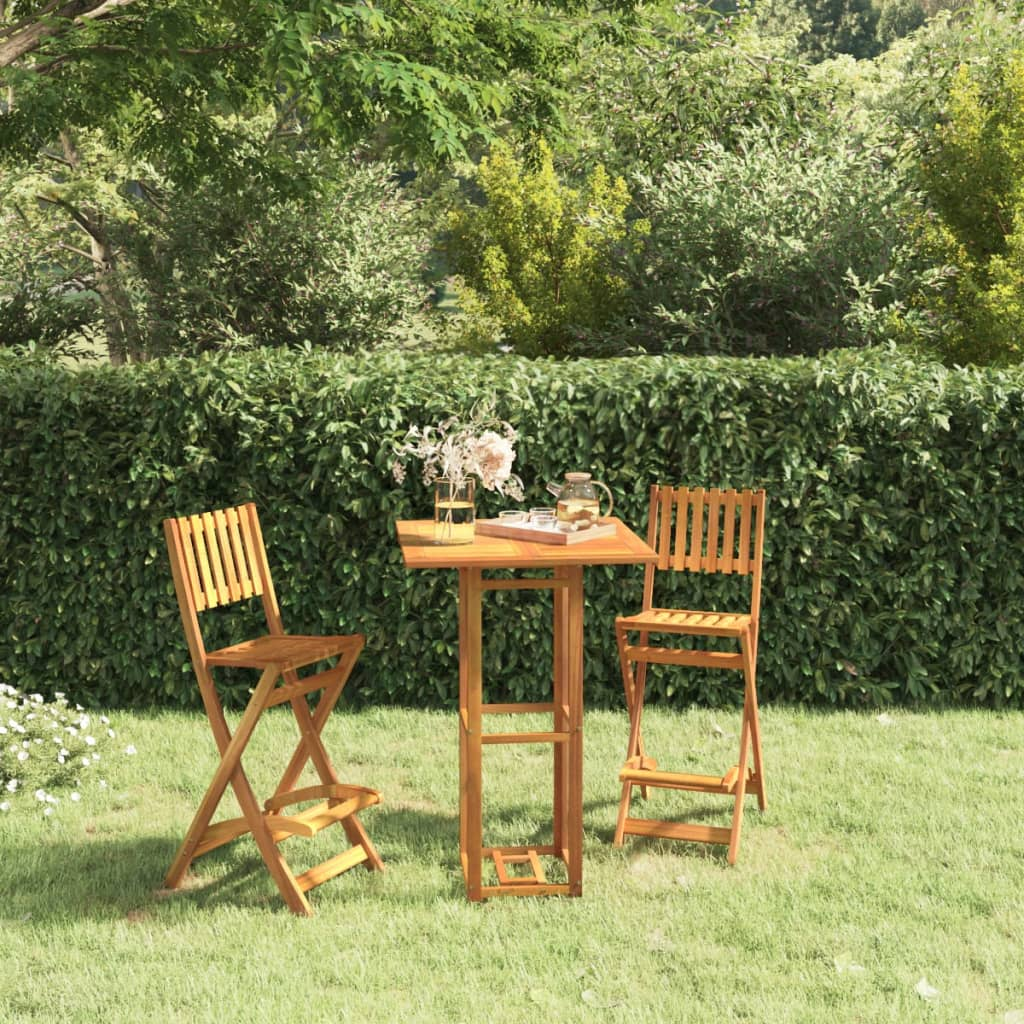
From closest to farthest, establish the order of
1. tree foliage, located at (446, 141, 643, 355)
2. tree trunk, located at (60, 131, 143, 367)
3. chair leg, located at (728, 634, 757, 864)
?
1. chair leg, located at (728, 634, 757, 864)
2. tree foliage, located at (446, 141, 643, 355)
3. tree trunk, located at (60, 131, 143, 367)

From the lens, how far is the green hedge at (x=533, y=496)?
20.6ft

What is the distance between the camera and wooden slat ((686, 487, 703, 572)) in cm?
504

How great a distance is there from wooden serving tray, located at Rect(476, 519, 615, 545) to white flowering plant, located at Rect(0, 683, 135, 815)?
2.14m

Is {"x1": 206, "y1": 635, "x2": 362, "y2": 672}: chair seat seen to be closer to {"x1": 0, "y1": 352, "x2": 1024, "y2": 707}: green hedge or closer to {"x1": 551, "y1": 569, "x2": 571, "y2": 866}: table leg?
{"x1": 551, "y1": 569, "x2": 571, "y2": 866}: table leg

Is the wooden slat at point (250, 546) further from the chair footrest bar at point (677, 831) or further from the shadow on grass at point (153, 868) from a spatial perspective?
the chair footrest bar at point (677, 831)

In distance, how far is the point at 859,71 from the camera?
2467 cm

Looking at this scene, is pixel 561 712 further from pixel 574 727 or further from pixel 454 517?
pixel 454 517

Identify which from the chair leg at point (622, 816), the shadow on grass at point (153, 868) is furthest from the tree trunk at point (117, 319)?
the chair leg at point (622, 816)

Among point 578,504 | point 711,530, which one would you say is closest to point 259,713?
point 578,504

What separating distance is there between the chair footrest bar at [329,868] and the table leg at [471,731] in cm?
38

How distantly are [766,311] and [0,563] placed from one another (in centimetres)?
631

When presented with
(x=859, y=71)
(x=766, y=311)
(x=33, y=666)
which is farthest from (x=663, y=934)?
(x=859, y=71)

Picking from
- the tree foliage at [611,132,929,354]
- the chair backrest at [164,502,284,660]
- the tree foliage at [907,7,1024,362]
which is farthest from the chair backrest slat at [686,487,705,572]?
the tree foliage at [611,132,929,354]

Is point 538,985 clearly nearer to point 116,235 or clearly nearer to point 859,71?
point 116,235
